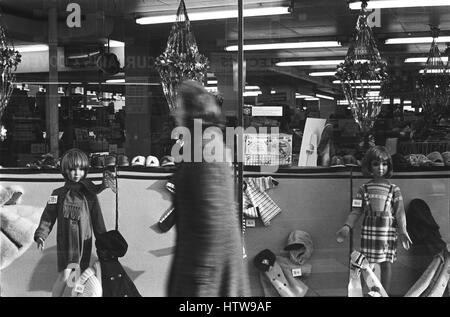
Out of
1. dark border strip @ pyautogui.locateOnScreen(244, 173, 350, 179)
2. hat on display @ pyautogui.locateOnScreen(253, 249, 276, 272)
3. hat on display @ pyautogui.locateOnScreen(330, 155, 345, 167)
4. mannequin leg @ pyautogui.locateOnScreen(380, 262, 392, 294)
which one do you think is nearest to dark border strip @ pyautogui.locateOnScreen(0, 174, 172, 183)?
dark border strip @ pyautogui.locateOnScreen(244, 173, 350, 179)

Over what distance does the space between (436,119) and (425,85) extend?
0.26 meters

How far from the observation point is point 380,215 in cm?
487

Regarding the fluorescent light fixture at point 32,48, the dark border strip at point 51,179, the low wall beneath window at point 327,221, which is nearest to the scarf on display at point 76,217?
the dark border strip at point 51,179

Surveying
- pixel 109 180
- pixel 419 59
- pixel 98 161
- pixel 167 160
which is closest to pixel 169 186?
pixel 167 160

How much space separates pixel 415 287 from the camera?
495 centimetres

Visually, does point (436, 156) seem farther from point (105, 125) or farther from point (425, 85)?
point (105, 125)

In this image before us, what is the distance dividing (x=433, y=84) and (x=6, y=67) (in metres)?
3.21

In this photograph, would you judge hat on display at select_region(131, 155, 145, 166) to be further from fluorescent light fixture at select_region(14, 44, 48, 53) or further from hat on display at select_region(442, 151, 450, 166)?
hat on display at select_region(442, 151, 450, 166)

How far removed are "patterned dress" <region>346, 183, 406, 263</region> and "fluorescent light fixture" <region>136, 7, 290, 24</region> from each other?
1449 mm

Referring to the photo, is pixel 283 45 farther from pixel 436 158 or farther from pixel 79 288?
pixel 79 288

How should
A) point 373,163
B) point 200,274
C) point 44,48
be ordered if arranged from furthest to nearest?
point 44,48 < point 373,163 < point 200,274

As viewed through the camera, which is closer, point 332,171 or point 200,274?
point 200,274

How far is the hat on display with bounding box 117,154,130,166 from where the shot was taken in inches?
197
